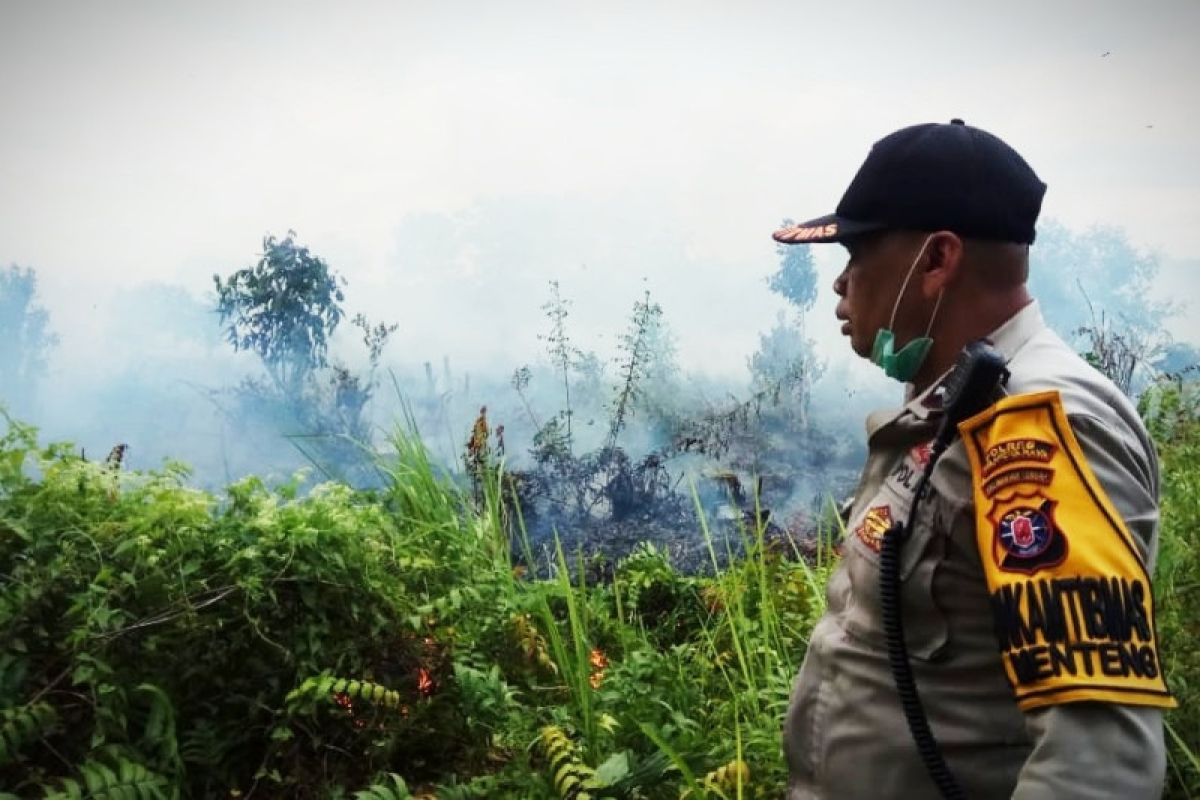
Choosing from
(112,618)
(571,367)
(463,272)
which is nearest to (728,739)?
(112,618)

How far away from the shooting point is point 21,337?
176 inches

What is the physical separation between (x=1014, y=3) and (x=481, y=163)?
108 inches

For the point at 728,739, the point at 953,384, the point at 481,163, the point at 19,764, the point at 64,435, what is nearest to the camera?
the point at 953,384

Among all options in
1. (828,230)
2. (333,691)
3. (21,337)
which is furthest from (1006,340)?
(21,337)

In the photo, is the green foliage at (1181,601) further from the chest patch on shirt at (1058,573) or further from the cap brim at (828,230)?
the cap brim at (828,230)

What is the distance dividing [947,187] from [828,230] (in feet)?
1.22

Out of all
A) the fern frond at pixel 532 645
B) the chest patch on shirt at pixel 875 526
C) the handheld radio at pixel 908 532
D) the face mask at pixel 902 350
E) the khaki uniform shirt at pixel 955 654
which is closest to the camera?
the khaki uniform shirt at pixel 955 654

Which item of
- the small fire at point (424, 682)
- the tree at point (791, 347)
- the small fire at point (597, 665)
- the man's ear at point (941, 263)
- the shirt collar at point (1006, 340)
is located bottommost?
the small fire at point (597, 665)

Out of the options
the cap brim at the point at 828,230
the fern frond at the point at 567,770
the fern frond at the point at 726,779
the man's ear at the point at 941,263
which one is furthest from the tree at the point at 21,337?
the man's ear at the point at 941,263

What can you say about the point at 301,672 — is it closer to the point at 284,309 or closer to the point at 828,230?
the point at 828,230

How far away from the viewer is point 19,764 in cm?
248

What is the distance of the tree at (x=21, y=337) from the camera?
443cm

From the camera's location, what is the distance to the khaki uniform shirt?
1.27 meters

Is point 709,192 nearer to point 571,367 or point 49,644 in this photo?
point 571,367
